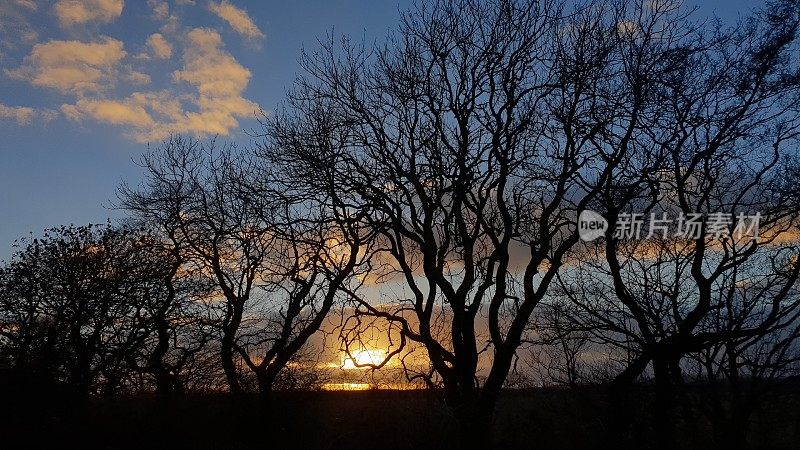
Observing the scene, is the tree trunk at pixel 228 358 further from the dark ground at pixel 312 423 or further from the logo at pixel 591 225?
the logo at pixel 591 225

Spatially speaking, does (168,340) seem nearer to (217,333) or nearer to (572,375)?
(217,333)

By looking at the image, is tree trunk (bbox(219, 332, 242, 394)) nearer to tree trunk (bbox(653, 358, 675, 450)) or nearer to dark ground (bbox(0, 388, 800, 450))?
dark ground (bbox(0, 388, 800, 450))

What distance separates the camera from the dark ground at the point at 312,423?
14.1 metres

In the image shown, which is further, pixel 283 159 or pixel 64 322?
pixel 64 322

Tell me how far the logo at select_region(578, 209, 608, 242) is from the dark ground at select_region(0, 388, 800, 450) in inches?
153

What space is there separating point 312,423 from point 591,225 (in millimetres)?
9032

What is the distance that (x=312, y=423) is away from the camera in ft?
56.0

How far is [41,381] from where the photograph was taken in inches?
576

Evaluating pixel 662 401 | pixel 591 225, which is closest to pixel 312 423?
pixel 662 401

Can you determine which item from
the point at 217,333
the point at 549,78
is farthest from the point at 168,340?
the point at 549,78

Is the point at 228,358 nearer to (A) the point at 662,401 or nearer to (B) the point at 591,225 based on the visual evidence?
(B) the point at 591,225

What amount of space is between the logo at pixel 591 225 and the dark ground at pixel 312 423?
388 cm

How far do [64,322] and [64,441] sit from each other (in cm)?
301

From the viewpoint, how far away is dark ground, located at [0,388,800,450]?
14086 mm
